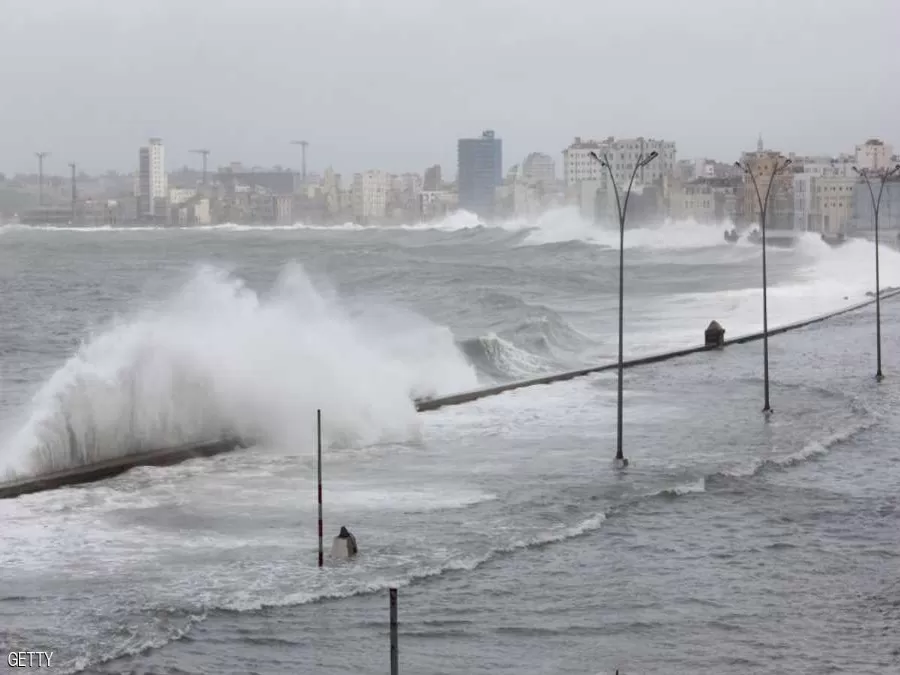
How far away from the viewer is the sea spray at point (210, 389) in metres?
21.8

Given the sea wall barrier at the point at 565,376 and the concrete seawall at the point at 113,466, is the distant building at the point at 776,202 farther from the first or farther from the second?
the concrete seawall at the point at 113,466

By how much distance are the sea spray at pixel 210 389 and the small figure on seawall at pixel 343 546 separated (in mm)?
6967

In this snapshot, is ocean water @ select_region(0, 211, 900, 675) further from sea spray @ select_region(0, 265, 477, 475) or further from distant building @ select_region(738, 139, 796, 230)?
distant building @ select_region(738, 139, 796, 230)

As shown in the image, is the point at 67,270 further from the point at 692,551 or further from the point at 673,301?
the point at 692,551

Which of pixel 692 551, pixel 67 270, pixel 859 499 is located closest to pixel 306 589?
pixel 692 551

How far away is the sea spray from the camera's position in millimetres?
21797

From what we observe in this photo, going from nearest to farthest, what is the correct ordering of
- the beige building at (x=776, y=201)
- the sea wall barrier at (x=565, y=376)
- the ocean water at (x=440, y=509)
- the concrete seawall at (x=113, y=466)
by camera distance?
1. the ocean water at (x=440, y=509)
2. the concrete seawall at (x=113, y=466)
3. the sea wall barrier at (x=565, y=376)
4. the beige building at (x=776, y=201)

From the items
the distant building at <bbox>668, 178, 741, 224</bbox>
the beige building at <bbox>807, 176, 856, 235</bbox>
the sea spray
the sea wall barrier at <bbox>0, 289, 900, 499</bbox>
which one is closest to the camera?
the sea wall barrier at <bbox>0, 289, 900, 499</bbox>

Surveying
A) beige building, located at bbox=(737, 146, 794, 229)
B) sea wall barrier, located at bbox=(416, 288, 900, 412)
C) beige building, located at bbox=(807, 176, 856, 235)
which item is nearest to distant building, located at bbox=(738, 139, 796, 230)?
beige building, located at bbox=(737, 146, 794, 229)

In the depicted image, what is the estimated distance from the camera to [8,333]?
48312 millimetres

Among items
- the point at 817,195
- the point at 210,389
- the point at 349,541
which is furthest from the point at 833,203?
the point at 349,541

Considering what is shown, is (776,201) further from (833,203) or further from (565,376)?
(565,376)

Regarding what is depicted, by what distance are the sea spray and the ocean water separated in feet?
0.18

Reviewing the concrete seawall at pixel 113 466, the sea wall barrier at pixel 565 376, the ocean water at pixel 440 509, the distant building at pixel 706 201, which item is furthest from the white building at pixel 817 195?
the concrete seawall at pixel 113 466
